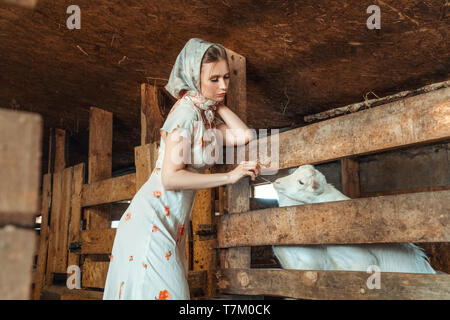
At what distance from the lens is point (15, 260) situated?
24.4 inches

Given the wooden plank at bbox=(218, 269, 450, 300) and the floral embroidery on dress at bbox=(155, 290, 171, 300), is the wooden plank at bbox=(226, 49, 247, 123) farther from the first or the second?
the floral embroidery on dress at bbox=(155, 290, 171, 300)

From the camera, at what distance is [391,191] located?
5.44 metres

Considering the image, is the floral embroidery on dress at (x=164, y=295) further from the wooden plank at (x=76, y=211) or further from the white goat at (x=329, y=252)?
the wooden plank at (x=76, y=211)

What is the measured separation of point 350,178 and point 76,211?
3498 millimetres

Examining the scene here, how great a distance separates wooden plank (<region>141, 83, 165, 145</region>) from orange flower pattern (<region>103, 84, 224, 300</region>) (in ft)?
6.51

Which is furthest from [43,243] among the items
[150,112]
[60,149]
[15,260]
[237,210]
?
[15,260]

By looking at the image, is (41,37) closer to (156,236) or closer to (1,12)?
(1,12)

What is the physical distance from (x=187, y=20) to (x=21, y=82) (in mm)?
2259

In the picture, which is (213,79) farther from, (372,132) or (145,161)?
(145,161)

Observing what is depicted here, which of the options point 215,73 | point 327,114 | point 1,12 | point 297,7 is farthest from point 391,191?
point 1,12

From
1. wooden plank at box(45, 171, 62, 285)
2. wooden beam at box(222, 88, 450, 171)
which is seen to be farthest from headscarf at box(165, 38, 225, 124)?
wooden plank at box(45, 171, 62, 285)

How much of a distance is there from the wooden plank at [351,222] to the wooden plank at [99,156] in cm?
216

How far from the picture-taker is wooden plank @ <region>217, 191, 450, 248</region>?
1.93m

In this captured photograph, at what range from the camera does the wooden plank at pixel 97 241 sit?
3.84 m
